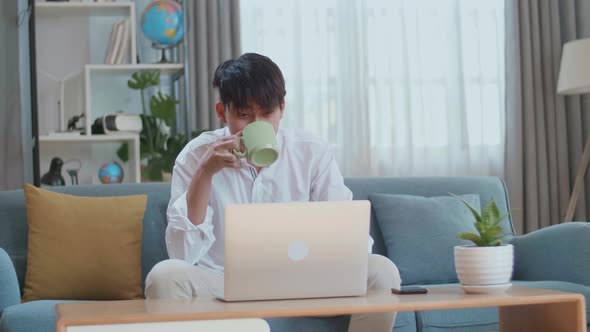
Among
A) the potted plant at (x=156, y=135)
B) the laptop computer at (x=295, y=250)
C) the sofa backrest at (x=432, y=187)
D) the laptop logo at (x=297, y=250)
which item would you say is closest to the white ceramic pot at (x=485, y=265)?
the laptop computer at (x=295, y=250)

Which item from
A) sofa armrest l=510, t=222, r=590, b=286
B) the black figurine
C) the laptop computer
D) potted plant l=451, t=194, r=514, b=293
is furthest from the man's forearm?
the black figurine

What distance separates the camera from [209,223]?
6.98ft

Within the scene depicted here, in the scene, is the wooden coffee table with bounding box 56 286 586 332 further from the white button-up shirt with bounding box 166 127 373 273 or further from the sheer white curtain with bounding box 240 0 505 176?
the sheer white curtain with bounding box 240 0 505 176

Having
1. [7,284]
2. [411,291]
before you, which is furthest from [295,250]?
[7,284]

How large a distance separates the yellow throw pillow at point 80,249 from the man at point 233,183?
1.71ft

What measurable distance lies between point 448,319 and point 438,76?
2509mm

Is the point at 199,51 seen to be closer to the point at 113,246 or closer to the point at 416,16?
the point at 416,16

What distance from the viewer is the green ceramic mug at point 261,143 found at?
1.64 meters

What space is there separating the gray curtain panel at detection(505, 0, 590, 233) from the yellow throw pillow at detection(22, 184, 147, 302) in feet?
8.75

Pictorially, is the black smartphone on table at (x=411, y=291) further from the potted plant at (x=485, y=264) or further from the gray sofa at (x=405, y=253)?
the gray sofa at (x=405, y=253)

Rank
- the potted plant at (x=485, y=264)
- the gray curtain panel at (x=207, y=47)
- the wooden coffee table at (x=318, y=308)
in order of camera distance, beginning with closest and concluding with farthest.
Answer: the wooden coffee table at (x=318, y=308)
the potted plant at (x=485, y=264)
the gray curtain panel at (x=207, y=47)

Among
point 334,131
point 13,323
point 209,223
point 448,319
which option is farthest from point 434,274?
point 334,131

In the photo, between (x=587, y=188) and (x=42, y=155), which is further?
(x=587, y=188)

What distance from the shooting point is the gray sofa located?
90.0 inches
